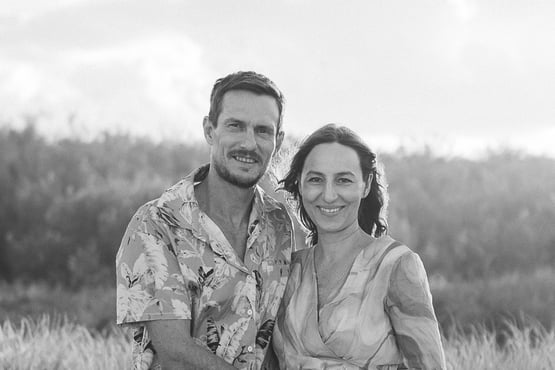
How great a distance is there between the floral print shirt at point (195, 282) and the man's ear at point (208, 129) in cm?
33

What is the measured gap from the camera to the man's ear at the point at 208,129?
11.8 ft

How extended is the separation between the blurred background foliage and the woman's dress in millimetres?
7654

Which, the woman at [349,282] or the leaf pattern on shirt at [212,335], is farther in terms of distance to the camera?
the leaf pattern on shirt at [212,335]

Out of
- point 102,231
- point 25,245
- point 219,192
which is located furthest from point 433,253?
point 219,192

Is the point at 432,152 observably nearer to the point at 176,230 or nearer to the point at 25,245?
the point at 25,245

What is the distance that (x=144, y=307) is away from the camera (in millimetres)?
3131

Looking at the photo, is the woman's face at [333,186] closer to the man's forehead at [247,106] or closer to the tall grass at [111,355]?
the man's forehead at [247,106]

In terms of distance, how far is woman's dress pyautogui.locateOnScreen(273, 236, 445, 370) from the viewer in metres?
2.82

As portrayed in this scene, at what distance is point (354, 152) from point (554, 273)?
30.1 feet

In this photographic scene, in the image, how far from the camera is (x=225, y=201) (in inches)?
138

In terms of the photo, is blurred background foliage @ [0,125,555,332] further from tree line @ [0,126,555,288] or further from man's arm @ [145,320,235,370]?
man's arm @ [145,320,235,370]

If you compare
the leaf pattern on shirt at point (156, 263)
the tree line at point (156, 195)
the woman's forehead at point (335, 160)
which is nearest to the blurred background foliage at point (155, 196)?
the tree line at point (156, 195)

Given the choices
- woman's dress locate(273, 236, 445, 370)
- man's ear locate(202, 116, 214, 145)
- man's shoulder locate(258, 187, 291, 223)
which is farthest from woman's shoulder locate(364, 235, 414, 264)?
man's ear locate(202, 116, 214, 145)

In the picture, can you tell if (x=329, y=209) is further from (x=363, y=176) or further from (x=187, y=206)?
(x=187, y=206)
